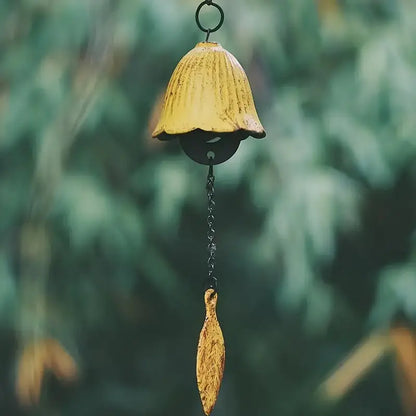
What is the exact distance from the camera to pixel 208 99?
166 centimetres

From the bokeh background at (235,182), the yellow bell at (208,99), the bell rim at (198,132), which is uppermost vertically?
the yellow bell at (208,99)

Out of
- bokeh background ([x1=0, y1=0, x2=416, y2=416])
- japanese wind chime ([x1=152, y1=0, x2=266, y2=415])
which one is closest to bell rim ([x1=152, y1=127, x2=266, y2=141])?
japanese wind chime ([x1=152, y1=0, x2=266, y2=415])

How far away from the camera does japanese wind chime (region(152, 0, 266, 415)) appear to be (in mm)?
1611

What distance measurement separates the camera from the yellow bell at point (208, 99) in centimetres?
164

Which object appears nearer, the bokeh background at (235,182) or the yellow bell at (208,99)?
the yellow bell at (208,99)

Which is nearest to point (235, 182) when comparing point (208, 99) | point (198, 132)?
point (198, 132)

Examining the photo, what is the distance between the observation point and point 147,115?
3.70 m

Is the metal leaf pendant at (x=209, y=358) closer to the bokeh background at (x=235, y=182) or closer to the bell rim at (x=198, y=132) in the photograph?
the bell rim at (x=198, y=132)

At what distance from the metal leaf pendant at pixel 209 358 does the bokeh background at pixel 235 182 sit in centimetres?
175

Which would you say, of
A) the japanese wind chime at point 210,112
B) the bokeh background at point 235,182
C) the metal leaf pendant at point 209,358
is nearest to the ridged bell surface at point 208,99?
the japanese wind chime at point 210,112

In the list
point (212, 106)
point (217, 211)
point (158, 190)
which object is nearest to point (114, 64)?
point (158, 190)

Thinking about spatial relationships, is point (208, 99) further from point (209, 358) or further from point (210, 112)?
point (209, 358)

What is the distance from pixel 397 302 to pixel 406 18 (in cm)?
94

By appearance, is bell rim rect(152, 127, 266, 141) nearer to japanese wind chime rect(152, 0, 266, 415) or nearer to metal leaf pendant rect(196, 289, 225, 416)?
japanese wind chime rect(152, 0, 266, 415)
